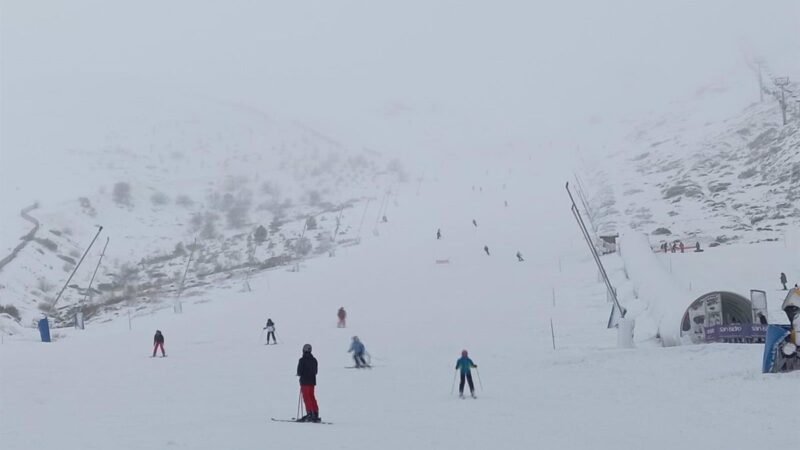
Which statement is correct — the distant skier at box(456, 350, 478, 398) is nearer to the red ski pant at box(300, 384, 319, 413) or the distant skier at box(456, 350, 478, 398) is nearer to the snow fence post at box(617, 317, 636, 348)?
the red ski pant at box(300, 384, 319, 413)

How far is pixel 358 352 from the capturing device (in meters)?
23.1

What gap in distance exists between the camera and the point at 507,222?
64.8 metres

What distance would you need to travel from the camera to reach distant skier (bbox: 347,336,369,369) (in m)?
23.0

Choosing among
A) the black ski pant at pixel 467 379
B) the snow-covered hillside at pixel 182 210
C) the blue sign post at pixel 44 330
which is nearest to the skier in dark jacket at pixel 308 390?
the black ski pant at pixel 467 379

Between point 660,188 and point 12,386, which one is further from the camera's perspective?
point 660,188

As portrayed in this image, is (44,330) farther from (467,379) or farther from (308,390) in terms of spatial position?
(308,390)

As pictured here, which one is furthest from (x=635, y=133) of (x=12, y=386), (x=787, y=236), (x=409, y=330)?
(x=12, y=386)

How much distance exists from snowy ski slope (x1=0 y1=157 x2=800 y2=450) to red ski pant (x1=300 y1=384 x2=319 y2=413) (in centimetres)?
56

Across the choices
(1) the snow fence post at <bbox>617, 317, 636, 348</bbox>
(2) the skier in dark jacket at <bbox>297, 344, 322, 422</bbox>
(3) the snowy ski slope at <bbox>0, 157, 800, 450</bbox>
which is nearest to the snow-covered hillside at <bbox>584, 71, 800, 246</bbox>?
(3) the snowy ski slope at <bbox>0, 157, 800, 450</bbox>

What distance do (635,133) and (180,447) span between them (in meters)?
108

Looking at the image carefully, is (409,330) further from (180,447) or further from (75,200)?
(75,200)

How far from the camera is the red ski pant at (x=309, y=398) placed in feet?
48.4

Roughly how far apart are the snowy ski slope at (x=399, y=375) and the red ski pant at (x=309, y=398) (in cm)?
56

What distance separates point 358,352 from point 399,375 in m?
1.68
